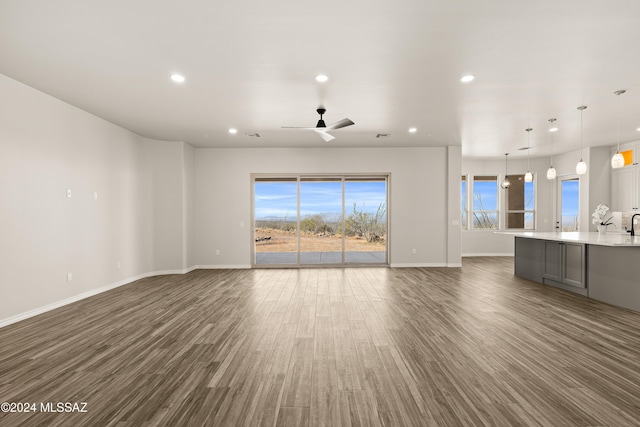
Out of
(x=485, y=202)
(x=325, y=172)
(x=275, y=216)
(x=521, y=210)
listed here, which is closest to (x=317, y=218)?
(x=275, y=216)

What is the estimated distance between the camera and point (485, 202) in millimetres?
9680

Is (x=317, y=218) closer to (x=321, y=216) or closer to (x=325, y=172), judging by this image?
(x=321, y=216)

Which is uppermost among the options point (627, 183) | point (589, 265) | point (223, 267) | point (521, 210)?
point (627, 183)

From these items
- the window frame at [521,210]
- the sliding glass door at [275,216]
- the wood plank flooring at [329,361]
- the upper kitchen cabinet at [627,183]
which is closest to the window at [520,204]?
the window frame at [521,210]

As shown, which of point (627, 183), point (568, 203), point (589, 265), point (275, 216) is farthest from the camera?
point (568, 203)

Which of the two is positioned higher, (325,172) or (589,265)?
(325,172)

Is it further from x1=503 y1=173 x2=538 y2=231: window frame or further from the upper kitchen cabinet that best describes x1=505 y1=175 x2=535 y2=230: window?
the upper kitchen cabinet

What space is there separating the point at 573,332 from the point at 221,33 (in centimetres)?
479

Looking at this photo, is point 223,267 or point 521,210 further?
point 521,210

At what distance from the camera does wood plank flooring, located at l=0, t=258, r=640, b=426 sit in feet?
6.73

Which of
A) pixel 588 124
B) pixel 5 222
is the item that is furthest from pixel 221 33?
pixel 588 124

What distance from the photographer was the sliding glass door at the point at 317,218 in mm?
7723

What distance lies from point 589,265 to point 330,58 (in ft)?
16.7

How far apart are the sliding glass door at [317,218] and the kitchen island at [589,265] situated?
10.3ft
